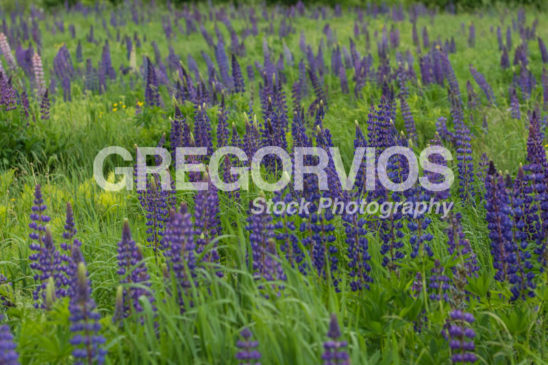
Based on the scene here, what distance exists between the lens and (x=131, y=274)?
3.12 m

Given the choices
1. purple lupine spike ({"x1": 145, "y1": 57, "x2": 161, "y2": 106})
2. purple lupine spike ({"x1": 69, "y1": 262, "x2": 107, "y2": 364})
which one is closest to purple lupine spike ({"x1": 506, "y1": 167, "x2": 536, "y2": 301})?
purple lupine spike ({"x1": 69, "y1": 262, "x2": 107, "y2": 364})

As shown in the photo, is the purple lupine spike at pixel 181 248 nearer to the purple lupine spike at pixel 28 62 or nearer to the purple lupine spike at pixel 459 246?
the purple lupine spike at pixel 459 246

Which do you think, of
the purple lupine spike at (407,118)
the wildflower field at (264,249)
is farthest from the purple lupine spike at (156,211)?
the purple lupine spike at (407,118)

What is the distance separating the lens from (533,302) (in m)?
3.16

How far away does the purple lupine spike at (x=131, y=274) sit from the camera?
2967 millimetres

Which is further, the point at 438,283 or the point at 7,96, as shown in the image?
the point at 7,96

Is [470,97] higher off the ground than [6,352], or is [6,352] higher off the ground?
[6,352]

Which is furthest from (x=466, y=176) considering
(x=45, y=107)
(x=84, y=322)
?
(x=45, y=107)

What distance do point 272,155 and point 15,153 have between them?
2685mm

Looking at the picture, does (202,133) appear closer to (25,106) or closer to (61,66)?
(25,106)

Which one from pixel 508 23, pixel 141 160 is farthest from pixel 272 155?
pixel 508 23

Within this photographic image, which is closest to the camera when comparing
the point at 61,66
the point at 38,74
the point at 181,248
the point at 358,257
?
the point at 181,248

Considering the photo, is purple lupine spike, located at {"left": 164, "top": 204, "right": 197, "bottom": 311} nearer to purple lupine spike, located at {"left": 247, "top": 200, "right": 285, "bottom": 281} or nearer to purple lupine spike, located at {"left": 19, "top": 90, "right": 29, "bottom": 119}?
purple lupine spike, located at {"left": 247, "top": 200, "right": 285, "bottom": 281}

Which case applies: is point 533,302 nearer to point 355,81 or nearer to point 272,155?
point 272,155
